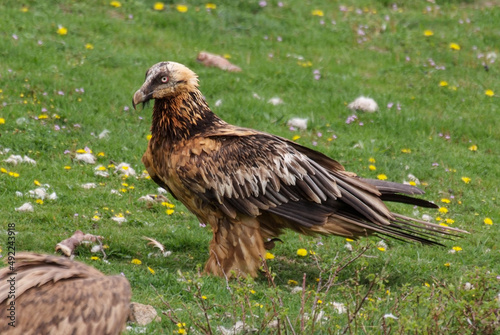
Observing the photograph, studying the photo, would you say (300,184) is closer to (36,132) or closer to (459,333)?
(459,333)

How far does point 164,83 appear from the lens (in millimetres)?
7477

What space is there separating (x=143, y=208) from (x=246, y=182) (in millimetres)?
1668

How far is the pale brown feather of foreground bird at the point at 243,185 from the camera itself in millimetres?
7211

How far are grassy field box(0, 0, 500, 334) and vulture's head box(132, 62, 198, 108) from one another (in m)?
1.32

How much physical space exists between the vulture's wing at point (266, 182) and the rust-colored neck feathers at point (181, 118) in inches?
7.8

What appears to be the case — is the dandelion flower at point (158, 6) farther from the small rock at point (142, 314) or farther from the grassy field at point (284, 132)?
the small rock at point (142, 314)

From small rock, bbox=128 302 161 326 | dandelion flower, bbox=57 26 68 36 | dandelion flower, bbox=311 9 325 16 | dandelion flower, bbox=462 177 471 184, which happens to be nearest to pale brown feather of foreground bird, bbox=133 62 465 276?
small rock, bbox=128 302 161 326

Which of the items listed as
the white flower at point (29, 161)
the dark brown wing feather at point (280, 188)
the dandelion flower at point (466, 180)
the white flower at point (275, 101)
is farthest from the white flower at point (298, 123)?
the white flower at point (29, 161)

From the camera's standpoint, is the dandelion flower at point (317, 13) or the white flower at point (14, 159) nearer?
the white flower at point (14, 159)

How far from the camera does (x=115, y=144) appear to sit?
32.0 feet

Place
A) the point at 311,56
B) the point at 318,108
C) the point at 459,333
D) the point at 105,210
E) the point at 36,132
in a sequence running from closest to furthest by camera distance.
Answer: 1. the point at 459,333
2. the point at 105,210
3. the point at 36,132
4. the point at 318,108
5. the point at 311,56

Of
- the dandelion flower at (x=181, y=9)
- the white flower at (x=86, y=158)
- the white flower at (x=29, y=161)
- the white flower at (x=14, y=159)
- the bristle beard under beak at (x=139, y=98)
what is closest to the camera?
the bristle beard under beak at (x=139, y=98)

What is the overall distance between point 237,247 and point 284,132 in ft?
11.6

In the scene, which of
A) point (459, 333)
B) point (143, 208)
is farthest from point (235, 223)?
point (459, 333)
